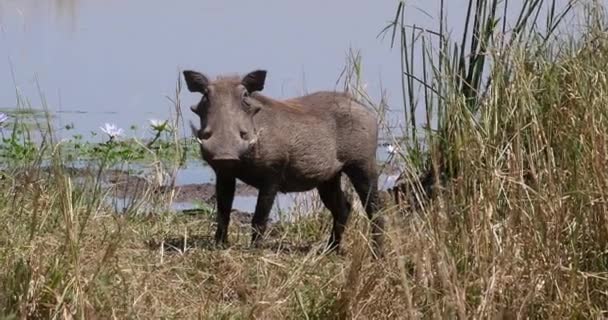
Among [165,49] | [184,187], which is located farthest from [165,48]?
[184,187]

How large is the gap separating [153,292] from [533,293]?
1.32m

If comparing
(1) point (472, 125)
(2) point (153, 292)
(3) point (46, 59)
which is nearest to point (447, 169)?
(1) point (472, 125)

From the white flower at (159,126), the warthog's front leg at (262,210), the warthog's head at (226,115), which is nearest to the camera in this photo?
the warthog's head at (226,115)

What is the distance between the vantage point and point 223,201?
20.5 feet

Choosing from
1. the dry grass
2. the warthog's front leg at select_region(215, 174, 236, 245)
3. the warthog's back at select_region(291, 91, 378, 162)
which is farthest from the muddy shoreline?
the dry grass

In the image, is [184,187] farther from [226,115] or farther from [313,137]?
[226,115]

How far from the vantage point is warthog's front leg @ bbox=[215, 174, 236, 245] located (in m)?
6.23

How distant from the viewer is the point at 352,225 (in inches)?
257

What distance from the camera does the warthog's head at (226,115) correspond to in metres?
5.91

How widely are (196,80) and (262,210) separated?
60 centimetres

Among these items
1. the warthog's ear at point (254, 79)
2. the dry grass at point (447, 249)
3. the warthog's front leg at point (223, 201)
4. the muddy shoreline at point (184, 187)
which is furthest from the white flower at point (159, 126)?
the dry grass at point (447, 249)

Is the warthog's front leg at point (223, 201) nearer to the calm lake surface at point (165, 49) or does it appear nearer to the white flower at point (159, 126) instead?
the white flower at point (159, 126)

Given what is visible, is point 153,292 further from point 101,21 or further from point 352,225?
point 101,21

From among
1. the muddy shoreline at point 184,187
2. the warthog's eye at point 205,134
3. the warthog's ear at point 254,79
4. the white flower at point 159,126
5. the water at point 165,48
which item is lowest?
the muddy shoreline at point 184,187
